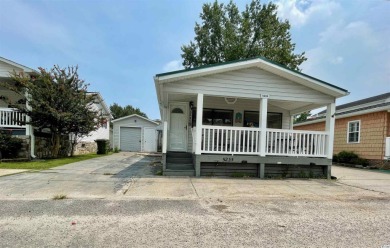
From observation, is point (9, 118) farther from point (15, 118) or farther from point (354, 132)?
point (354, 132)

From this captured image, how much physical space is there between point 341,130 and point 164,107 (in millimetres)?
Answer: 12698

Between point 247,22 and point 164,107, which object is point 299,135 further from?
→ point 247,22

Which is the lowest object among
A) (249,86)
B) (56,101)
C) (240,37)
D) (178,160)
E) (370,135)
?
(178,160)

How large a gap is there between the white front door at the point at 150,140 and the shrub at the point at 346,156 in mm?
15368

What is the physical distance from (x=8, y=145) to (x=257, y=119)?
11442 millimetres

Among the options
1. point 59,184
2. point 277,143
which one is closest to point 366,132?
point 277,143

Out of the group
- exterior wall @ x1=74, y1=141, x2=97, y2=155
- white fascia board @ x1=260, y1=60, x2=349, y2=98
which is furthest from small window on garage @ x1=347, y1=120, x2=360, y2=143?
exterior wall @ x1=74, y1=141, x2=97, y2=155

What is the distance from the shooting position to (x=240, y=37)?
26828 mm

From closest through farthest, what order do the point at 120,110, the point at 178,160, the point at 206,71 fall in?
the point at 206,71
the point at 178,160
the point at 120,110

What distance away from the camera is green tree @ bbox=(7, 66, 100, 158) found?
36.5ft

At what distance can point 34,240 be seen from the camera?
3.06m

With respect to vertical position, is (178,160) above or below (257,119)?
below

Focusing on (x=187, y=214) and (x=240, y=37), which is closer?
(x=187, y=214)

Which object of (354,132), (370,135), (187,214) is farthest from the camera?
(354,132)
